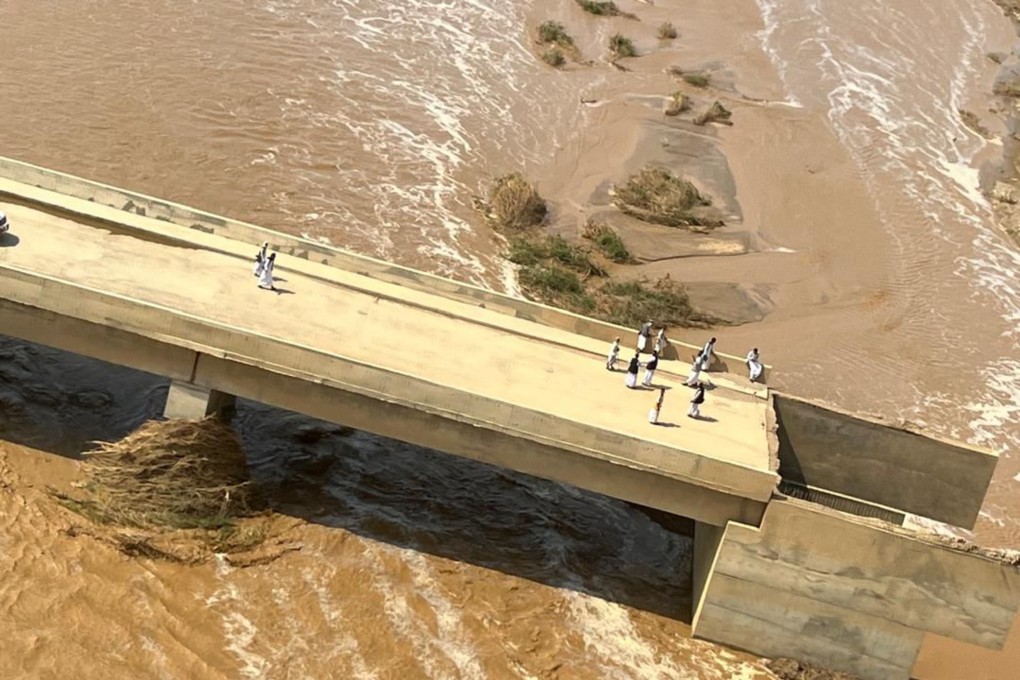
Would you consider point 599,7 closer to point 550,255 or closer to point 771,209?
point 771,209

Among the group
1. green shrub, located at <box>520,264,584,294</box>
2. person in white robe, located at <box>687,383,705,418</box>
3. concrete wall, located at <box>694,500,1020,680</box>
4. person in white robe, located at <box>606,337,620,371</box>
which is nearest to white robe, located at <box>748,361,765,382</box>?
person in white robe, located at <box>687,383,705,418</box>

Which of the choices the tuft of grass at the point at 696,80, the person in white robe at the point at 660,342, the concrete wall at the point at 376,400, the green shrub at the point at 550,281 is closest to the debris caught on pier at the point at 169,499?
the concrete wall at the point at 376,400

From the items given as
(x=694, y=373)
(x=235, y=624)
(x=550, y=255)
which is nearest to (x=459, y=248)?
(x=550, y=255)

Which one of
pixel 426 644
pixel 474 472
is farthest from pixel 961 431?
pixel 426 644

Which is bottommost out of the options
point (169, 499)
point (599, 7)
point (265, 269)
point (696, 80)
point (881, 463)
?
point (169, 499)

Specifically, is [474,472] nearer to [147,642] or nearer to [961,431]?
[147,642]

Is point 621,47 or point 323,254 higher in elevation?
point 621,47
